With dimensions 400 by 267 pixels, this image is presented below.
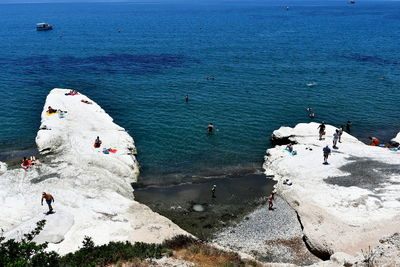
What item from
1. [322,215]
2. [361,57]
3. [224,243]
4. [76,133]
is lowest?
[224,243]

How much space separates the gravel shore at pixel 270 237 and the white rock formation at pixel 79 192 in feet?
15.1

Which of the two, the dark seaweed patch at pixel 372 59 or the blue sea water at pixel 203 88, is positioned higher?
the dark seaweed patch at pixel 372 59

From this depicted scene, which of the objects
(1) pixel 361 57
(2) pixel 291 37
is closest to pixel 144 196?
(1) pixel 361 57

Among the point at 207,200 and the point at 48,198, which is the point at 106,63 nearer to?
the point at 207,200

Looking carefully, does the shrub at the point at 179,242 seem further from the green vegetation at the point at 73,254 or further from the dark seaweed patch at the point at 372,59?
the dark seaweed patch at the point at 372,59

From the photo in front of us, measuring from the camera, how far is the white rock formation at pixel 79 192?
85.8 feet

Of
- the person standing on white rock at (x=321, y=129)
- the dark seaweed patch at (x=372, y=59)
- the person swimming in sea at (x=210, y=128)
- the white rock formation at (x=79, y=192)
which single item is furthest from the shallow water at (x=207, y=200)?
the dark seaweed patch at (x=372, y=59)

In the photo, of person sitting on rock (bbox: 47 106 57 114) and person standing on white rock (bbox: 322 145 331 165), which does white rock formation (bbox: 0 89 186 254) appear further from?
person standing on white rock (bbox: 322 145 331 165)

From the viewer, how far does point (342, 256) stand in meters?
21.8

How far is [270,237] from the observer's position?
28.3 meters

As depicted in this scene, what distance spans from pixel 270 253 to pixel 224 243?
3.70 metres

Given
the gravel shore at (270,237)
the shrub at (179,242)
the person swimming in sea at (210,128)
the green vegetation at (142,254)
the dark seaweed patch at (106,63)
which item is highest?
the dark seaweed patch at (106,63)

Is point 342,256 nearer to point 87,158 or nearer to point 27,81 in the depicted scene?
point 87,158

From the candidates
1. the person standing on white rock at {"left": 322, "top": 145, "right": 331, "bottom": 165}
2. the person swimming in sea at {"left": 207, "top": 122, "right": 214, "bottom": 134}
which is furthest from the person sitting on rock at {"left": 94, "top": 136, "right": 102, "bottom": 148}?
the person standing on white rock at {"left": 322, "top": 145, "right": 331, "bottom": 165}
